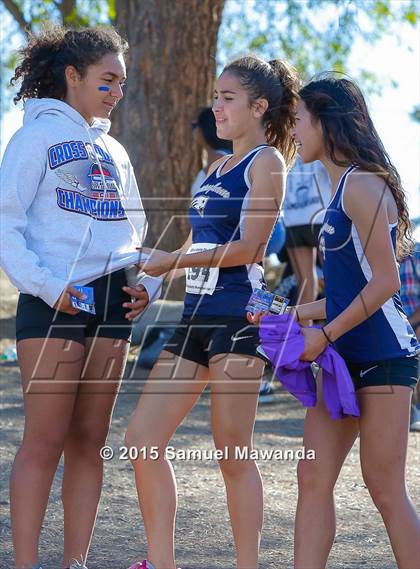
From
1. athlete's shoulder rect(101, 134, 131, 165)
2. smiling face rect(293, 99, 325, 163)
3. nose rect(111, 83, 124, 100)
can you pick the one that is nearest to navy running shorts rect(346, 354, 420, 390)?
smiling face rect(293, 99, 325, 163)

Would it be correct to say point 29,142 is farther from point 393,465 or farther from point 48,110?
point 393,465

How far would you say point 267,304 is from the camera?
11.4 feet

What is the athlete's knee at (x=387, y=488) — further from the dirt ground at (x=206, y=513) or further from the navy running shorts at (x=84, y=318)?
the navy running shorts at (x=84, y=318)

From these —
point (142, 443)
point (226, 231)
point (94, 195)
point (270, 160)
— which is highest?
point (270, 160)

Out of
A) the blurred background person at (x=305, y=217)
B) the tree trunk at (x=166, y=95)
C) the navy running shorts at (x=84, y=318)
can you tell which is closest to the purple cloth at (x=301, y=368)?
the navy running shorts at (x=84, y=318)

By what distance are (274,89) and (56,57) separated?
886mm

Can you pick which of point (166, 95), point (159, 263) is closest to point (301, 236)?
point (166, 95)

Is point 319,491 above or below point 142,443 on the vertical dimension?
below

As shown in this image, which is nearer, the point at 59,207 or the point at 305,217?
the point at 59,207

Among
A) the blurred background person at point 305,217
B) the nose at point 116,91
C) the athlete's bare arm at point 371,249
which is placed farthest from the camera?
the blurred background person at point 305,217

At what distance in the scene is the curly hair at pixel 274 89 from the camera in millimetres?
3779

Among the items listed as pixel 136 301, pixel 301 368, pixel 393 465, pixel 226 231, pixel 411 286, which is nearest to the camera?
pixel 393 465

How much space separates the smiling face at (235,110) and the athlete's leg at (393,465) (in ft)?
3.88

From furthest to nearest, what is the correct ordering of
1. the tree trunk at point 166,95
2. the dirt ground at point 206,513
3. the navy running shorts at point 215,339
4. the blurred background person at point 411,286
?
1. the tree trunk at point 166,95
2. the blurred background person at point 411,286
3. the dirt ground at point 206,513
4. the navy running shorts at point 215,339
